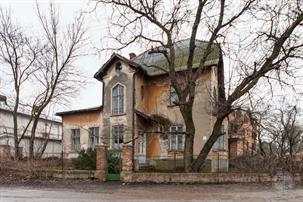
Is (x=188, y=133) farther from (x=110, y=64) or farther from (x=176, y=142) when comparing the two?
(x=110, y=64)

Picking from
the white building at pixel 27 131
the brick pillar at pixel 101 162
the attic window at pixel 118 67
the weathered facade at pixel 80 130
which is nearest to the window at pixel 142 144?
the weathered facade at pixel 80 130

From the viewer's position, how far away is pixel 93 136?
34344 millimetres

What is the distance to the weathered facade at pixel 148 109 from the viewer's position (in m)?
31.0

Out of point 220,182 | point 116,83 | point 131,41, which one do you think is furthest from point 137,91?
point 220,182

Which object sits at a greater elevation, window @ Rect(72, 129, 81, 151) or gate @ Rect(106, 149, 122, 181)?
window @ Rect(72, 129, 81, 151)

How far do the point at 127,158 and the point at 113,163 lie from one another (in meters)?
1.22

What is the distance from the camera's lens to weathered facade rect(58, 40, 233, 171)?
31.0 meters

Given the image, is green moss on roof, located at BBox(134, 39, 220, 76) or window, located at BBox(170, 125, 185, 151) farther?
window, located at BBox(170, 125, 185, 151)

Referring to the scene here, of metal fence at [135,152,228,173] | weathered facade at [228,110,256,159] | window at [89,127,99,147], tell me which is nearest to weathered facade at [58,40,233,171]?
metal fence at [135,152,228,173]

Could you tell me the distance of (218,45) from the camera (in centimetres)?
2381

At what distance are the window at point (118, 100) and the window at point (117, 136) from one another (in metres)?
1.16

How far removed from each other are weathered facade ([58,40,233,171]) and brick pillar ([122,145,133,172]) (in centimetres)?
840

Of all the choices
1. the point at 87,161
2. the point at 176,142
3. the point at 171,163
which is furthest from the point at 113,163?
the point at 176,142

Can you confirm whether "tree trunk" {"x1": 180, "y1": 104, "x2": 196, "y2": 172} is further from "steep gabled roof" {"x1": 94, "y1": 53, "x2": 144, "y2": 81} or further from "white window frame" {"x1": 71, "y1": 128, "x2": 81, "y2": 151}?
"white window frame" {"x1": 71, "y1": 128, "x2": 81, "y2": 151}
